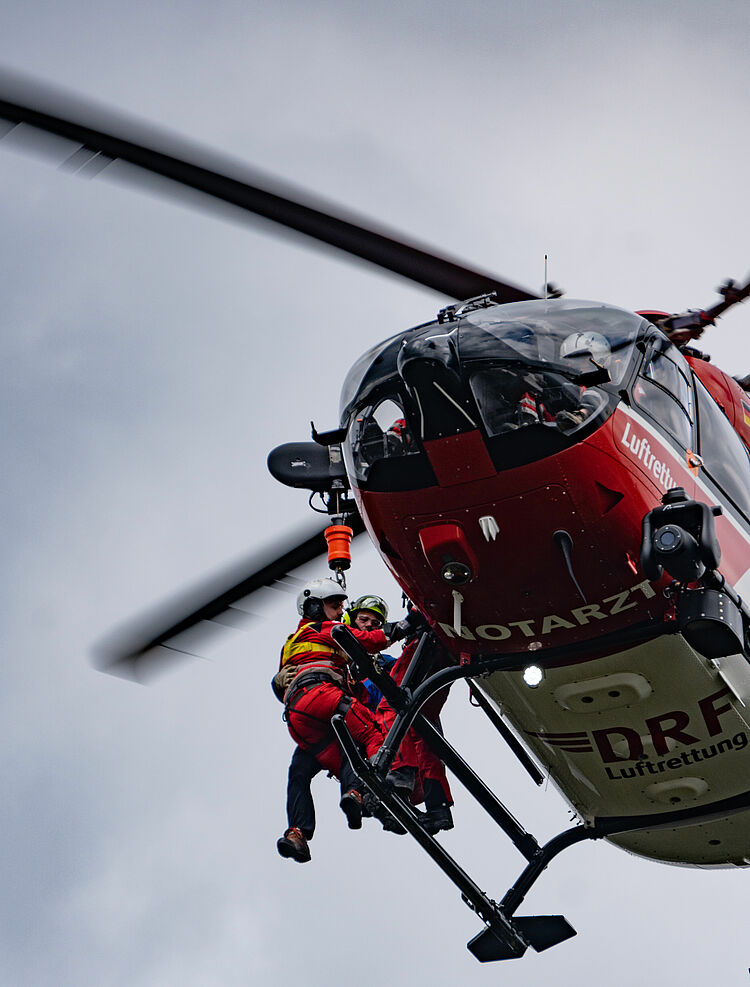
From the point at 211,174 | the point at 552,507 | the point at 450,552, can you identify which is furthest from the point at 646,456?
the point at 211,174

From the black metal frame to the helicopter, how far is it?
0.03 meters

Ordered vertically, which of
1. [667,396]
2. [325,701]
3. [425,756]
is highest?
[667,396]

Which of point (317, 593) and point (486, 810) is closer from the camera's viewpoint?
point (486, 810)

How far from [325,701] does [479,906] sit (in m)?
2.10

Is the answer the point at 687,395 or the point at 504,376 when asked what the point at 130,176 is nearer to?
the point at 504,376

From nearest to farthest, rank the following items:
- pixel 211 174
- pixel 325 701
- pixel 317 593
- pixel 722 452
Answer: pixel 211 174
pixel 722 452
pixel 325 701
pixel 317 593

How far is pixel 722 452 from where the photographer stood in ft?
31.6

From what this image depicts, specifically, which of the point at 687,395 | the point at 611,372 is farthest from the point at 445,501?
the point at 687,395

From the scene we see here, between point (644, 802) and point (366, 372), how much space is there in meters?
3.77

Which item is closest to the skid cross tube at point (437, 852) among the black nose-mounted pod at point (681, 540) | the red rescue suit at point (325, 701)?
the red rescue suit at point (325, 701)

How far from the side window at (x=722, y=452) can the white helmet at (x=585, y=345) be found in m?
1.18

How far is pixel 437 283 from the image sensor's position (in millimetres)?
8469

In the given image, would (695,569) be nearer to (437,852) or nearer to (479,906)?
(437,852)

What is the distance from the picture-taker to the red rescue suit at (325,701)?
1183 cm
